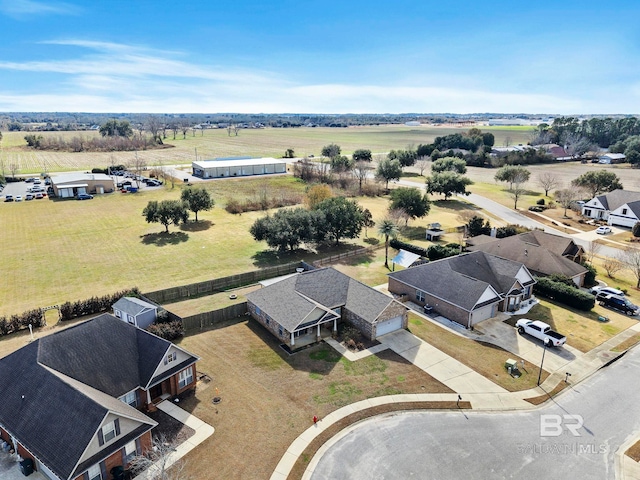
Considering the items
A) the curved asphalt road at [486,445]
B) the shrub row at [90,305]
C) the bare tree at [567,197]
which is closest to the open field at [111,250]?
the shrub row at [90,305]

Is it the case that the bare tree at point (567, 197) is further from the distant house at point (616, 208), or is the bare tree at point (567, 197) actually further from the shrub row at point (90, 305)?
the shrub row at point (90, 305)

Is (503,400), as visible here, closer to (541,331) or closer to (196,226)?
(541,331)

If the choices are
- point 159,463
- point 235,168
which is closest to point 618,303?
point 159,463

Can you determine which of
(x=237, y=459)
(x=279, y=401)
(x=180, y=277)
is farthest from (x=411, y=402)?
(x=180, y=277)

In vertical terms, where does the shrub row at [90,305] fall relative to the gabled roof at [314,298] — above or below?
below

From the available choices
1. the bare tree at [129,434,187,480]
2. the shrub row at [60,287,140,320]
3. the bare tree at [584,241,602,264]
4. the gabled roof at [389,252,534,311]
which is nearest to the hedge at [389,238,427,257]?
the gabled roof at [389,252,534,311]
